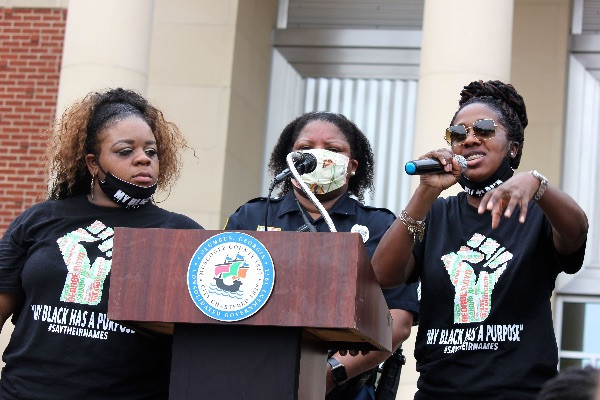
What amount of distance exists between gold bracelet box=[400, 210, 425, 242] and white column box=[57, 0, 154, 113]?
5.31 meters

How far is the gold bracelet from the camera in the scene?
4.28 meters

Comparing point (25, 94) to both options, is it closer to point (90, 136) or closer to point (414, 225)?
point (90, 136)

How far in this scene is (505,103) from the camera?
4734 mm

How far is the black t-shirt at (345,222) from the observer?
5.12 metres

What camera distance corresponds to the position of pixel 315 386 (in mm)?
3855

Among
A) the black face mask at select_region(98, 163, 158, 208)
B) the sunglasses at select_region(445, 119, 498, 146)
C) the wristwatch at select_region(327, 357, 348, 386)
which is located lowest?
the wristwatch at select_region(327, 357, 348, 386)

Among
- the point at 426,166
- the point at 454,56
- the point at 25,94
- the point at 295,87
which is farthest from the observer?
the point at 295,87

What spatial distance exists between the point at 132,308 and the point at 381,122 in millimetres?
8798

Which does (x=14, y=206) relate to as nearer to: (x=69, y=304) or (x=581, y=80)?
(x=581, y=80)

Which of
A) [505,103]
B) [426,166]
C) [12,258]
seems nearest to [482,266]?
[426,166]

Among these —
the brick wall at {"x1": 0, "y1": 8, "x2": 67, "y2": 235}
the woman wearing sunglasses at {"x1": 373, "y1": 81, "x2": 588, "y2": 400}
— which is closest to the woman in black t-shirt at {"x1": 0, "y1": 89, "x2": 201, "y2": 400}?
the woman wearing sunglasses at {"x1": 373, "y1": 81, "x2": 588, "y2": 400}

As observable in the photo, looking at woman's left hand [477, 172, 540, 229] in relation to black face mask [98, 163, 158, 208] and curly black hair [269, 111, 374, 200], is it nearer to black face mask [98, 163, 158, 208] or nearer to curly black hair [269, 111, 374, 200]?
black face mask [98, 163, 158, 208]

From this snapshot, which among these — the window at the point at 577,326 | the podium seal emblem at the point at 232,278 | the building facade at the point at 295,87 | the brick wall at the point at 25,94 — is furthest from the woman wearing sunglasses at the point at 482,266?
the brick wall at the point at 25,94

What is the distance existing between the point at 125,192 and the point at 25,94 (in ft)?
24.6
